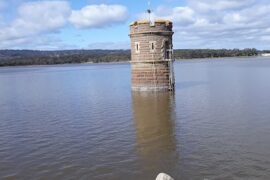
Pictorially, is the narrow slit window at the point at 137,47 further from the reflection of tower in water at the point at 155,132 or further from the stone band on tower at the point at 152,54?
the reflection of tower in water at the point at 155,132

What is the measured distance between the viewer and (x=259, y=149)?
17.4 meters

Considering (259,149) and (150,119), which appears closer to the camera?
(259,149)

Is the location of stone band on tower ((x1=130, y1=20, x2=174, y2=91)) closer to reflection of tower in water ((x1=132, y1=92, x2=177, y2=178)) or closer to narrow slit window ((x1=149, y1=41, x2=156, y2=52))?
narrow slit window ((x1=149, y1=41, x2=156, y2=52))

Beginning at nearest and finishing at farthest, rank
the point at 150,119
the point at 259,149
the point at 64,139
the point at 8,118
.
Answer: the point at 259,149 < the point at 64,139 < the point at 150,119 < the point at 8,118

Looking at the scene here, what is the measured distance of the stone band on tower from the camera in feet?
119

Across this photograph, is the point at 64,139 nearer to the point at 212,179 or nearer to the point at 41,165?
the point at 41,165

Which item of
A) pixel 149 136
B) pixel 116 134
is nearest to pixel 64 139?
pixel 116 134

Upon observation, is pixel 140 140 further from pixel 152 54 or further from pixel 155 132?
pixel 152 54

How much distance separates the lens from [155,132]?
71.8ft

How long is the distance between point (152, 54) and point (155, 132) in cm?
1558

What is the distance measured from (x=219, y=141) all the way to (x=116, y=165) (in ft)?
17.1

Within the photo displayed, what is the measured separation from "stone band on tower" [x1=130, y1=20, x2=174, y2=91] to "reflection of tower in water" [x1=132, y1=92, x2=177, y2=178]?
1606 millimetres

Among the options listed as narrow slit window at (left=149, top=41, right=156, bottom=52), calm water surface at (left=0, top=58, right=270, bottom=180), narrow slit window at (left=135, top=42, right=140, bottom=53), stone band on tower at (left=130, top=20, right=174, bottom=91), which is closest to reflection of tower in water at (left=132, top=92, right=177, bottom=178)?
calm water surface at (left=0, top=58, right=270, bottom=180)

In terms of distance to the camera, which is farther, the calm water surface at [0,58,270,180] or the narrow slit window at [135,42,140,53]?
the narrow slit window at [135,42,140,53]
